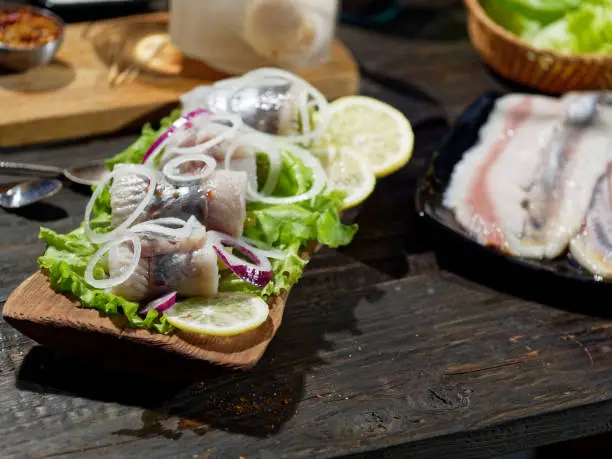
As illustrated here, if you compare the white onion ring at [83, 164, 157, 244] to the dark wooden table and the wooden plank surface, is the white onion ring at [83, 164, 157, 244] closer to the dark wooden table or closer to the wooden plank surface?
the wooden plank surface

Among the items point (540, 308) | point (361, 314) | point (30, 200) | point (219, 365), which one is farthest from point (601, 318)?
point (30, 200)

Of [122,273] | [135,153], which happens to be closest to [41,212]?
[135,153]

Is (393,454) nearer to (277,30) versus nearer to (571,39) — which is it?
(277,30)

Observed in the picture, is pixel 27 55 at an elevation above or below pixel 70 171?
above

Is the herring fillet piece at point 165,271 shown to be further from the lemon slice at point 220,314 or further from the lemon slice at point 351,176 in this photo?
the lemon slice at point 351,176

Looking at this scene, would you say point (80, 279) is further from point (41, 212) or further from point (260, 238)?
point (41, 212)

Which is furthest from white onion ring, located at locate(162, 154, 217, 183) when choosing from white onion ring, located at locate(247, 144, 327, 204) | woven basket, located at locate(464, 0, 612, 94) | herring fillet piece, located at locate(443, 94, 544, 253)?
woven basket, located at locate(464, 0, 612, 94)
